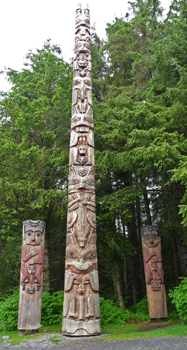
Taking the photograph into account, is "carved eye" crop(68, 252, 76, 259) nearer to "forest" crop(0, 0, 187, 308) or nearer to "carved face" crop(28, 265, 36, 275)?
"carved face" crop(28, 265, 36, 275)

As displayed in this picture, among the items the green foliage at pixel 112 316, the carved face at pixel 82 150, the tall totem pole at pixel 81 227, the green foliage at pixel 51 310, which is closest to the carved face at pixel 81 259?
the tall totem pole at pixel 81 227

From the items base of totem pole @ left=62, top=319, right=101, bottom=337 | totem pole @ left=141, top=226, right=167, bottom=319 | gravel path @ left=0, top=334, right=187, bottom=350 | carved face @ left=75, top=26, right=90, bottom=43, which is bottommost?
gravel path @ left=0, top=334, right=187, bottom=350

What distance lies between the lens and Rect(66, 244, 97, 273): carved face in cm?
642

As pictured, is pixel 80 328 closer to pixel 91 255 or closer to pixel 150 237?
pixel 91 255

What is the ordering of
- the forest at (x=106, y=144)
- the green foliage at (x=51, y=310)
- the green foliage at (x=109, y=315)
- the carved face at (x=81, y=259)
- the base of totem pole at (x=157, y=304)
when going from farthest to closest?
the green foliage at (x=109, y=315) < the green foliage at (x=51, y=310) < the forest at (x=106, y=144) < the base of totem pole at (x=157, y=304) < the carved face at (x=81, y=259)

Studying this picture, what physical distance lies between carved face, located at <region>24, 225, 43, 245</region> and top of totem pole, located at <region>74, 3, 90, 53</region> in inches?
234

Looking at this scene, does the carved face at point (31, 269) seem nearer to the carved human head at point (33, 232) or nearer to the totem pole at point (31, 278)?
the totem pole at point (31, 278)

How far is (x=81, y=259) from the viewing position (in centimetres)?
648

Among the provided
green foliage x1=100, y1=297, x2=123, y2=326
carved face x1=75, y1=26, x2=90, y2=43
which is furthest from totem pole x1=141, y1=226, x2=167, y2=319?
carved face x1=75, y1=26, x2=90, y2=43

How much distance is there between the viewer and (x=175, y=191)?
10.2 meters

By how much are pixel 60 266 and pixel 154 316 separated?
6.47 metres

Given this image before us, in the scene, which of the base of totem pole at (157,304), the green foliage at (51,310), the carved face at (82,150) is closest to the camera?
the carved face at (82,150)

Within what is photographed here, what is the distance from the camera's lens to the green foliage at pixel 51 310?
900 cm

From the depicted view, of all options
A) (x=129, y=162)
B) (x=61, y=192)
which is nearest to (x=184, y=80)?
(x=129, y=162)
